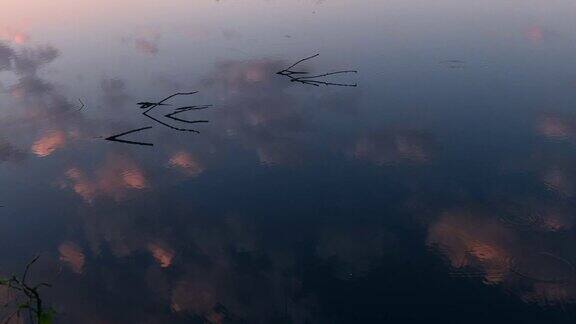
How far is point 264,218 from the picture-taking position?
29.3 feet

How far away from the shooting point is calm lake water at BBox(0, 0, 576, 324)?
285 inches

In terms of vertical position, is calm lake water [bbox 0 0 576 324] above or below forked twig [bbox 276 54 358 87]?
below

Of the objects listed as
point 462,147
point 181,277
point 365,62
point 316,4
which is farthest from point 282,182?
point 316,4

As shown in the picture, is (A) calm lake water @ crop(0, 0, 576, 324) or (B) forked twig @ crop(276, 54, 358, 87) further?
(B) forked twig @ crop(276, 54, 358, 87)

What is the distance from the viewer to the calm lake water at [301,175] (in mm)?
7246

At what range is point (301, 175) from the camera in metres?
10.2

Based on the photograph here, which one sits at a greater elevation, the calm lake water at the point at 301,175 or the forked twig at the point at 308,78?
the forked twig at the point at 308,78

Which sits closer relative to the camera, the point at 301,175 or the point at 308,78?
the point at 301,175

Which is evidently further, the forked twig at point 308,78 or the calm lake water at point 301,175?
the forked twig at point 308,78

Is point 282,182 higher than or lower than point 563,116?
lower

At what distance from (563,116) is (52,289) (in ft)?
39.3

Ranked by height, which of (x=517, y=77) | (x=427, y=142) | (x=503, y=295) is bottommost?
(x=503, y=295)

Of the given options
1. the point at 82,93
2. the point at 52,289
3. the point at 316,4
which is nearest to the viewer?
the point at 52,289

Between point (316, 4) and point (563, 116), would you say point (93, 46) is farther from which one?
point (563, 116)
